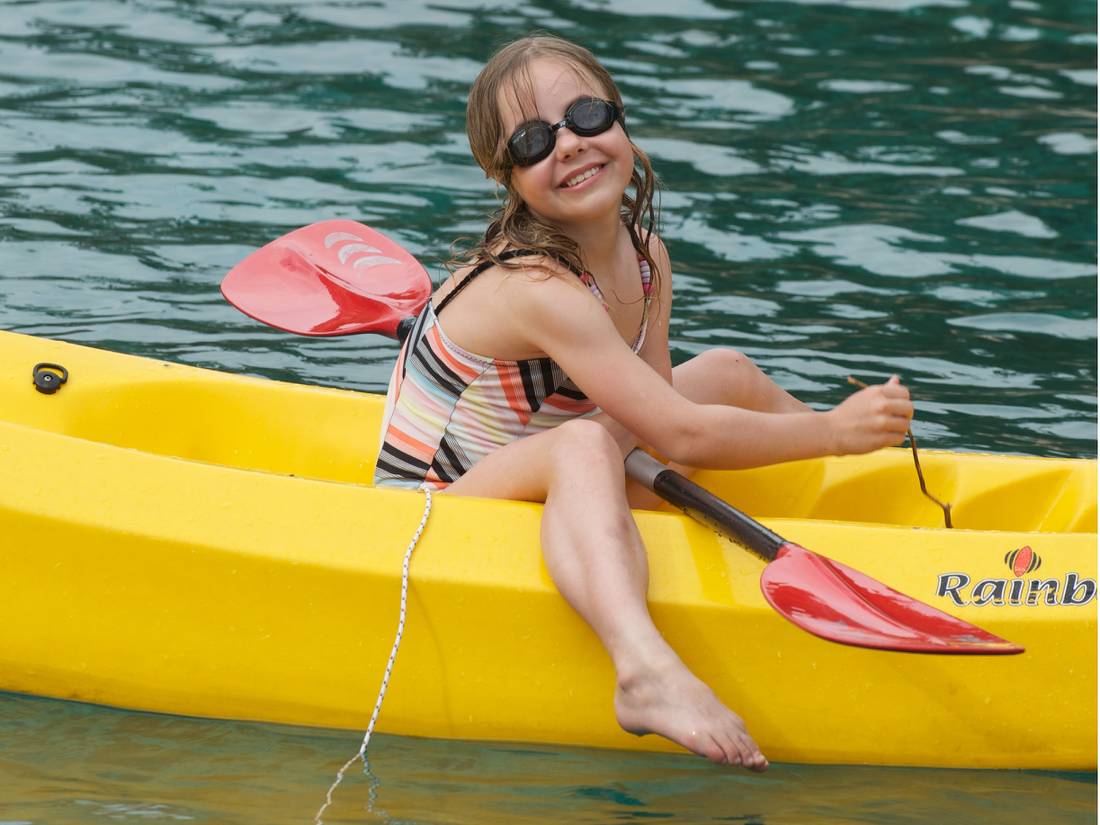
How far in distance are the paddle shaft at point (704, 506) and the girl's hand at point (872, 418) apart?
0.19 m

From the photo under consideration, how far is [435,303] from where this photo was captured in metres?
2.95

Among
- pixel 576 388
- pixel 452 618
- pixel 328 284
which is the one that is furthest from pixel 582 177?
pixel 328 284

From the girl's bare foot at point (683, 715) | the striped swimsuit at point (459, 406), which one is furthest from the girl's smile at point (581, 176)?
the girl's bare foot at point (683, 715)

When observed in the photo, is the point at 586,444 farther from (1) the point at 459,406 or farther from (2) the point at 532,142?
(2) the point at 532,142

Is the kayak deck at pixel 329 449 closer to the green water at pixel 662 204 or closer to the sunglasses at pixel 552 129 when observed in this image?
the green water at pixel 662 204

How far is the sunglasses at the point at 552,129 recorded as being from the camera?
276cm

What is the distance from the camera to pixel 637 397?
272cm

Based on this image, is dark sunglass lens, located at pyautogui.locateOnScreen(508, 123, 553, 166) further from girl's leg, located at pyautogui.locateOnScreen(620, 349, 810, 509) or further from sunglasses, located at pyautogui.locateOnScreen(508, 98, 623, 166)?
girl's leg, located at pyautogui.locateOnScreen(620, 349, 810, 509)

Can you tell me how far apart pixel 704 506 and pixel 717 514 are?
3 cm

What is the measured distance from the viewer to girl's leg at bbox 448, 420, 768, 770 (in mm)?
2451

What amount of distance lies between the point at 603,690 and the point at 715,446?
425 millimetres

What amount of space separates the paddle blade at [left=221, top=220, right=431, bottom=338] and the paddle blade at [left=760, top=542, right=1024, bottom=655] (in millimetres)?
1261

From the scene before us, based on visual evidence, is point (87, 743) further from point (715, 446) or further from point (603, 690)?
point (715, 446)

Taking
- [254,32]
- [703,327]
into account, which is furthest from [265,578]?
[254,32]
